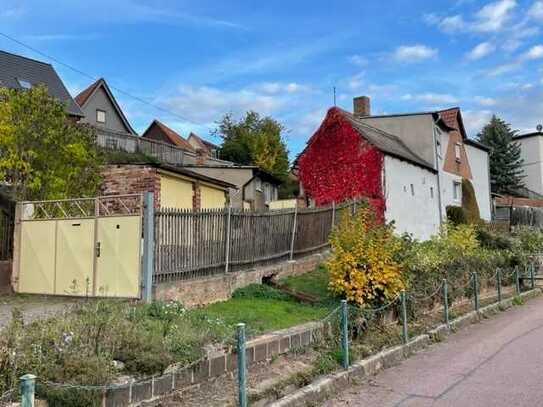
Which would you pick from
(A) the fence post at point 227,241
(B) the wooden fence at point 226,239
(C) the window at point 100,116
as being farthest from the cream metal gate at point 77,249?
(C) the window at point 100,116

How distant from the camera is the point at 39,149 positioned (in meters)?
12.1

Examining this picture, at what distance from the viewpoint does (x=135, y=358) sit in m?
5.70

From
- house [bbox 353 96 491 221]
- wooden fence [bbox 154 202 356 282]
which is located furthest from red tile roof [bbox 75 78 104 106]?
wooden fence [bbox 154 202 356 282]

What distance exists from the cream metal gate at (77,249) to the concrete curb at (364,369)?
13.0 feet

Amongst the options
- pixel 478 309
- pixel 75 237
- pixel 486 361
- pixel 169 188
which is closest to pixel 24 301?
pixel 75 237

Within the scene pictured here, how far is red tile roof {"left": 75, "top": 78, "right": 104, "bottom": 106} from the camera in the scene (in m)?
41.6

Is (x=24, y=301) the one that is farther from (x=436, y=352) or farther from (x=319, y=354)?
(x=436, y=352)

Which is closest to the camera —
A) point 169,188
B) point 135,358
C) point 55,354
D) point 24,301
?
point 55,354

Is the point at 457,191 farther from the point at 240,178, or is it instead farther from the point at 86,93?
the point at 86,93

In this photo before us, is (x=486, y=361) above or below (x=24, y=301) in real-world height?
below

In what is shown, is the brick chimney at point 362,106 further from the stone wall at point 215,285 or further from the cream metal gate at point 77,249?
the cream metal gate at point 77,249

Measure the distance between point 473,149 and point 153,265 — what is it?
31831mm

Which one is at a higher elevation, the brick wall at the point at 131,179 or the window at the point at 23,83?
the window at the point at 23,83

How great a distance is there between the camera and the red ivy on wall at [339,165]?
24031mm
